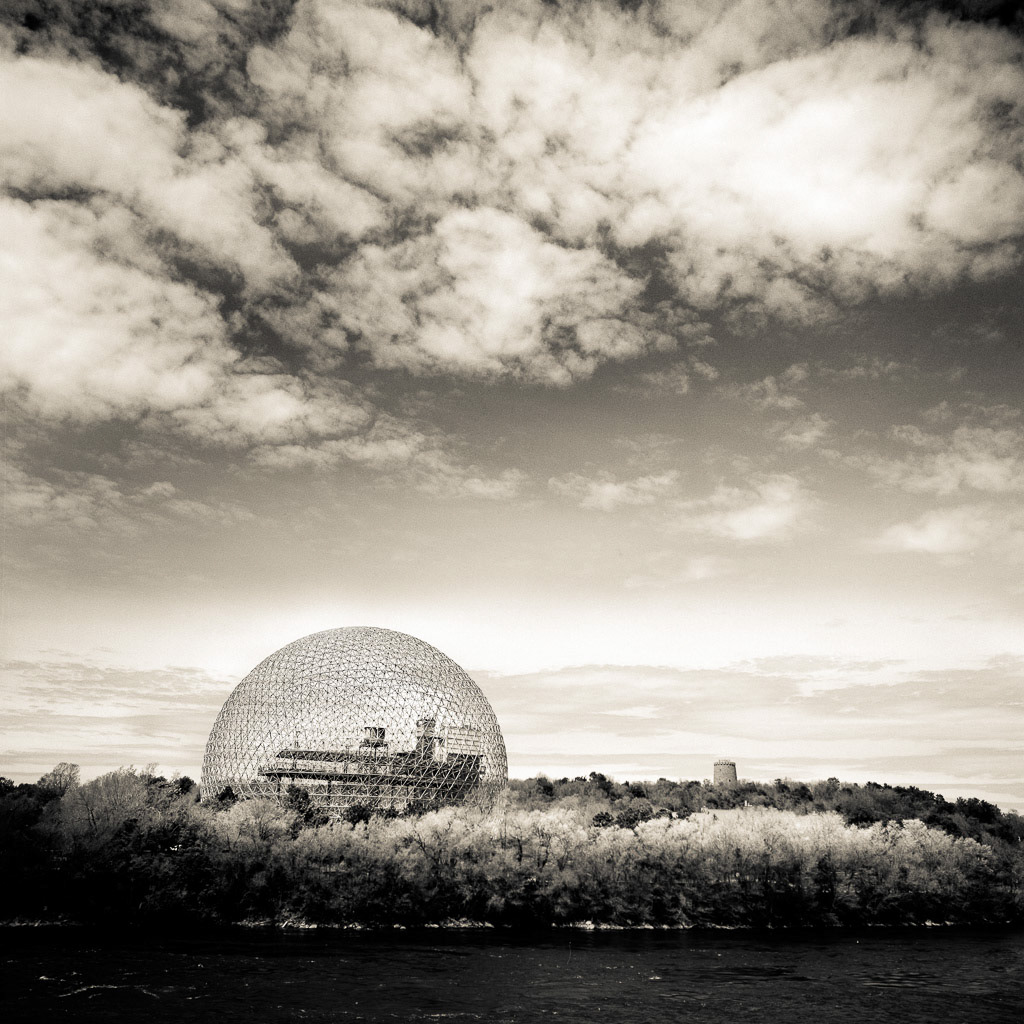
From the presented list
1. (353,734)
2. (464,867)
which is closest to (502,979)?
(464,867)

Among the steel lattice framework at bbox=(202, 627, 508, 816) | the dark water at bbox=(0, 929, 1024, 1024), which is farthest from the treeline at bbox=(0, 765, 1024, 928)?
the dark water at bbox=(0, 929, 1024, 1024)

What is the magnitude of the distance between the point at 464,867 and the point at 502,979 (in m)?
12.1

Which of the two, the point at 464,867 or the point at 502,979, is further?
the point at 464,867

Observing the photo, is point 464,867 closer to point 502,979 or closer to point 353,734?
point 353,734

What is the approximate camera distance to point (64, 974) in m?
22.7

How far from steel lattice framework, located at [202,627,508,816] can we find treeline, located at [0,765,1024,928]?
2.59 metres

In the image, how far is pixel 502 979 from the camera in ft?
77.9

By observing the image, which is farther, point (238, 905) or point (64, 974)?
point (238, 905)

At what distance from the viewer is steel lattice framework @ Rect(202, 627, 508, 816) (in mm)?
42719

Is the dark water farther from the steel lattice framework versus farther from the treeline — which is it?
the steel lattice framework

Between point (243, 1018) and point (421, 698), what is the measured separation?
26248 mm

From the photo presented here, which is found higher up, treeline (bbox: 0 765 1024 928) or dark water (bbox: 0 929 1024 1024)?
treeline (bbox: 0 765 1024 928)

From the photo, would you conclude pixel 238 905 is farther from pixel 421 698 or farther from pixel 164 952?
pixel 421 698

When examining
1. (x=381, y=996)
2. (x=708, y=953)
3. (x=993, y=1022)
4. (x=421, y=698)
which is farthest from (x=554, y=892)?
(x=993, y=1022)
